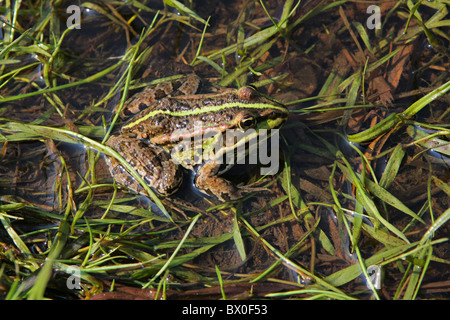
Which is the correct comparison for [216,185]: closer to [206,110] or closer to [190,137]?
[190,137]

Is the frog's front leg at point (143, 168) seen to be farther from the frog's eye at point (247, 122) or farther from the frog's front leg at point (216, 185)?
the frog's eye at point (247, 122)

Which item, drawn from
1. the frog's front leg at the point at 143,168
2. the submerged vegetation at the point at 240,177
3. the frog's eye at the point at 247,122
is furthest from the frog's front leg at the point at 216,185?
the frog's eye at the point at 247,122

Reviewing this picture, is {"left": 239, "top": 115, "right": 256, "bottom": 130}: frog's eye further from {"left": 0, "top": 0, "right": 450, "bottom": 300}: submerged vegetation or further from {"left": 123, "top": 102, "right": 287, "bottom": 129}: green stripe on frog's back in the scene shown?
{"left": 0, "top": 0, "right": 450, "bottom": 300}: submerged vegetation

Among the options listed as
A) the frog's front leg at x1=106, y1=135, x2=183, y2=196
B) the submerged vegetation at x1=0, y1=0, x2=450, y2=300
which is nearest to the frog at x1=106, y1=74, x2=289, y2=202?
the frog's front leg at x1=106, y1=135, x2=183, y2=196

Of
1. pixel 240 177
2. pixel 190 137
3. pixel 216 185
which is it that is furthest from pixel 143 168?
pixel 240 177

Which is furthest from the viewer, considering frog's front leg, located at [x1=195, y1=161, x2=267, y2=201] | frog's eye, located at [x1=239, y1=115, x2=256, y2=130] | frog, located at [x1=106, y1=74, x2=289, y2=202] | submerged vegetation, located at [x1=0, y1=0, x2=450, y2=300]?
frog's front leg, located at [x1=195, y1=161, x2=267, y2=201]
